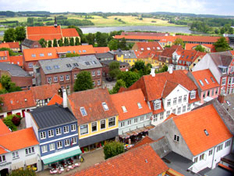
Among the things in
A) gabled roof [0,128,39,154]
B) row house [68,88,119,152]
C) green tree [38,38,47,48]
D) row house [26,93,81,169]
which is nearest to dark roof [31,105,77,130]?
row house [26,93,81,169]

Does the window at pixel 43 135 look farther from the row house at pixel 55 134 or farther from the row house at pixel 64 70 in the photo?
the row house at pixel 64 70

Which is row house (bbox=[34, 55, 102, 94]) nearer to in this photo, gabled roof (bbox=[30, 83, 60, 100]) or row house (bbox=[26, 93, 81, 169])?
gabled roof (bbox=[30, 83, 60, 100])

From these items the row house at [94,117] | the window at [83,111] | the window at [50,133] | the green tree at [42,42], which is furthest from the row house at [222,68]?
the green tree at [42,42]

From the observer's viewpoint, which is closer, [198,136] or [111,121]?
[198,136]

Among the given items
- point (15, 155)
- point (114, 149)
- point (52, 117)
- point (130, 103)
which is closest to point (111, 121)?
point (130, 103)

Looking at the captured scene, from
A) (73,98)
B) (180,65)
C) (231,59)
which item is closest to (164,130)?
(73,98)

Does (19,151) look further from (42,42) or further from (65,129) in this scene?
(42,42)
